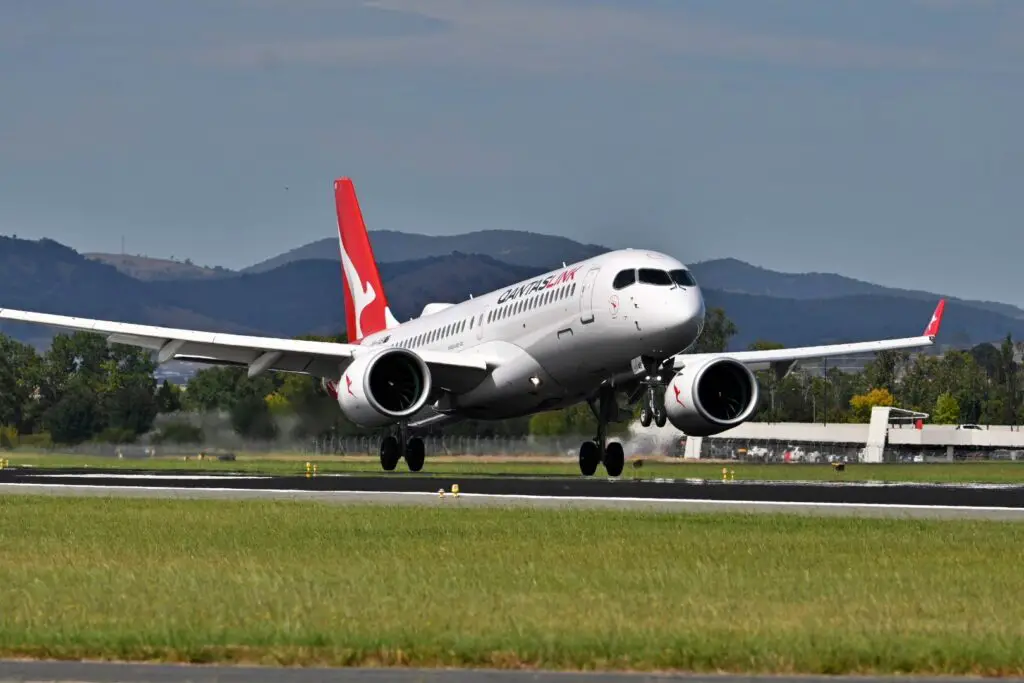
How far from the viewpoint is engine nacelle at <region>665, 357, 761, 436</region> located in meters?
47.7

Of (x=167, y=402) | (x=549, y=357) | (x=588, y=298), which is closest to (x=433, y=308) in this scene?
(x=549, y=357)

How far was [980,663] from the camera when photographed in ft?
49.0

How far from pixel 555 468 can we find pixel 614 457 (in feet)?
38.4

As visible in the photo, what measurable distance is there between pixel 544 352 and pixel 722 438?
6680 centimetres

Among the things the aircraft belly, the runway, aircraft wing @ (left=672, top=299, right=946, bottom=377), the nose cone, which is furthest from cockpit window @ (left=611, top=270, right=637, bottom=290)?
aircraft wing @ (left=672, top=299, right=946, bottom=377)

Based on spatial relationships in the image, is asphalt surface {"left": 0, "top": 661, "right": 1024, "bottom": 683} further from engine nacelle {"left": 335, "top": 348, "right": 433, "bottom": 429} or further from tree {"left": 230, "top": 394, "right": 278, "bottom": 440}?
tree {"left": 230, "top": 394, "right": 278, "bottom": 440}

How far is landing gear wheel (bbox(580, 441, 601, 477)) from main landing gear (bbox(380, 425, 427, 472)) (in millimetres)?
4705

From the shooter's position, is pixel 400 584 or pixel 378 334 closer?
pixel 400 584

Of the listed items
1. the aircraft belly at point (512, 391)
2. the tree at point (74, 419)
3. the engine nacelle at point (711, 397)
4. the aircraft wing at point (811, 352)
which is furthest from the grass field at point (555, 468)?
the engine nacelle at point (711, 397)

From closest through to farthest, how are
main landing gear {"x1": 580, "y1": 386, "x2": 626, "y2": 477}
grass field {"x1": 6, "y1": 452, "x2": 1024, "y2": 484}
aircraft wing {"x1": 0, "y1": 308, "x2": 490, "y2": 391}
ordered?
1. main landing gear {"x1": 580, "y1": 386, "x2": 626, "y2": 477}
2. aircraft wing {"x1": 0, "y1": 308, "x2": 490, "y2": 391}
3. grass field {"x1": 6, "y1": 452, "x2": 1024, "y2": 484}

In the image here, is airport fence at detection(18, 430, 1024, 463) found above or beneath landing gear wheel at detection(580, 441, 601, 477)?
above

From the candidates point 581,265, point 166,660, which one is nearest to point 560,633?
point 166,660

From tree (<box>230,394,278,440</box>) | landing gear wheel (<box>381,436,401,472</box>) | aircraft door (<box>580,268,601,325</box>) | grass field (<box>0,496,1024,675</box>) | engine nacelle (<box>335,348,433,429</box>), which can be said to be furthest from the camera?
tree (<box>230,394,278,440</box>)

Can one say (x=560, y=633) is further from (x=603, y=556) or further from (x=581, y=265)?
(x=581, y=265)
